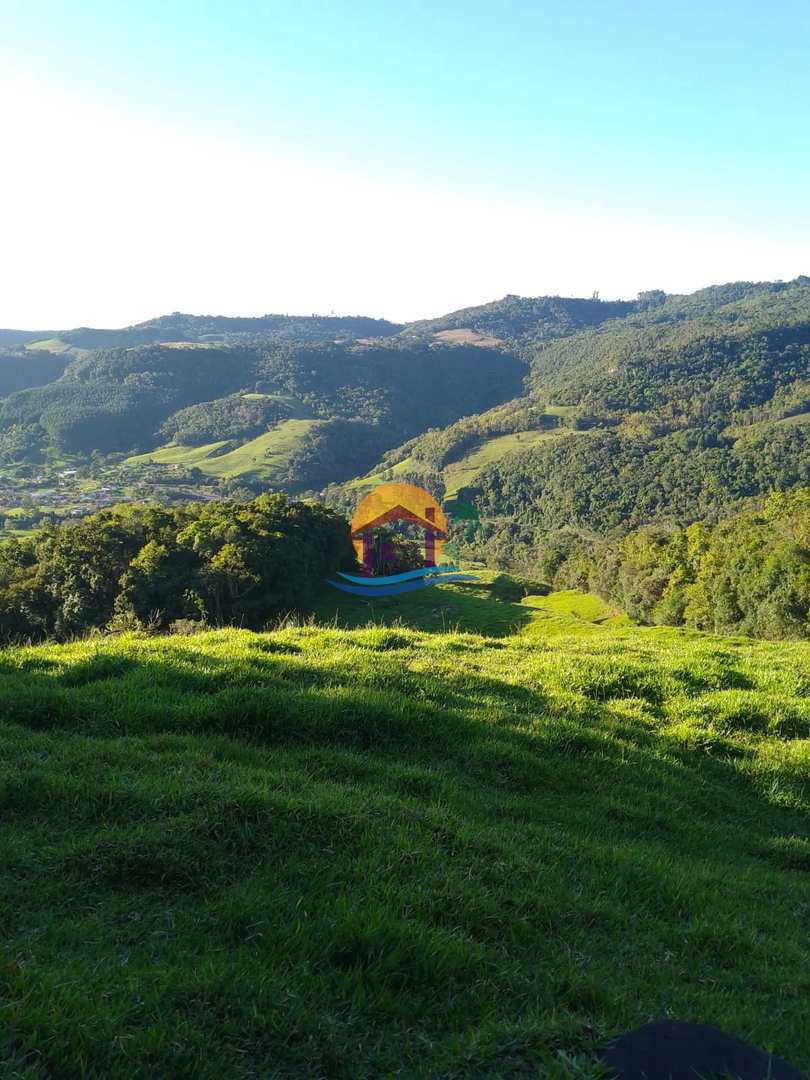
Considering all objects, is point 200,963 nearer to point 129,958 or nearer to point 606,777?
point 129,958

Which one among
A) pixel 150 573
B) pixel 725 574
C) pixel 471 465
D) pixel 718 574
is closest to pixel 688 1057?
pixel 150 573

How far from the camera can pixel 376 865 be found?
4.42 m

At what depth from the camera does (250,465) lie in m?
188

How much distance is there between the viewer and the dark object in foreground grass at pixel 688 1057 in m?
2.51

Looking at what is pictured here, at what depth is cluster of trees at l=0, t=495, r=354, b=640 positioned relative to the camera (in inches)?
1535

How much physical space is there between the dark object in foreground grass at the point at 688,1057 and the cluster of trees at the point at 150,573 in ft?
118

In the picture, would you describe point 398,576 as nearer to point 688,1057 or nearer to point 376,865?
point 376,865

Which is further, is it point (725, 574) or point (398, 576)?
point (398, 576)

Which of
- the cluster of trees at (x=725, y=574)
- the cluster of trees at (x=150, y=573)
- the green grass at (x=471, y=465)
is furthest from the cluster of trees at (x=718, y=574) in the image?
the green grass at (x=471, y=465)

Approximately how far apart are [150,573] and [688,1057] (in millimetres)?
41752

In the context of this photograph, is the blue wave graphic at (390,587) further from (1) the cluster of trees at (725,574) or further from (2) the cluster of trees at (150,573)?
(1) the cluster of trees at (725,574)

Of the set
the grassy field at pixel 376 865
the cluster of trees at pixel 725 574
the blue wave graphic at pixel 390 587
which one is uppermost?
the grassy field at pixel 376 865

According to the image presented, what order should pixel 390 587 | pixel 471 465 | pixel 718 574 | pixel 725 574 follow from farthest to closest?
pixel 471 465
pixel 390 587
pixel 718 574
pixel 725 574

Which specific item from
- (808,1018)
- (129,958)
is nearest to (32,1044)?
(129,958)
